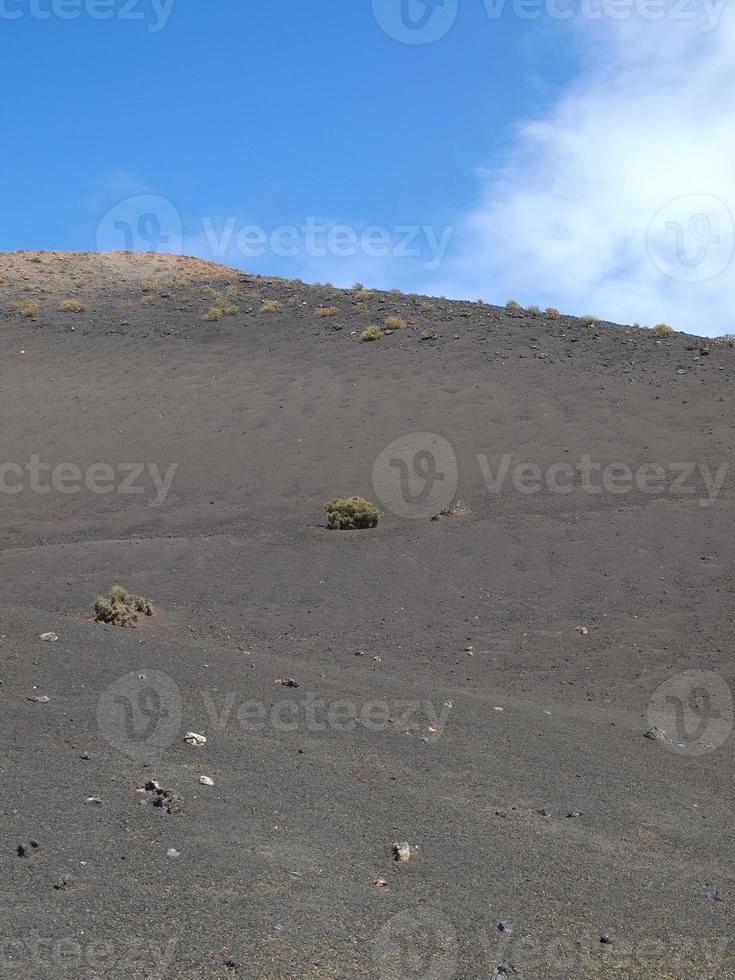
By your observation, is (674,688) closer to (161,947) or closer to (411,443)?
(161,947)

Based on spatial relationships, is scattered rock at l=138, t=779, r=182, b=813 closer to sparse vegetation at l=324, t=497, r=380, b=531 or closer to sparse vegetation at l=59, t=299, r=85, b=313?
sparse vegetation at l=324, t=497, r=380, b=531

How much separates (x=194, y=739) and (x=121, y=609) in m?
4.94

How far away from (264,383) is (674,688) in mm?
18993

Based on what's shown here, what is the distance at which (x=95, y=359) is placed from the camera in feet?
104

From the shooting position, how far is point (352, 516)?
58.4 feet

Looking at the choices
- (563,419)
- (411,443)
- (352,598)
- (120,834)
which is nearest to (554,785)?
(120,834)

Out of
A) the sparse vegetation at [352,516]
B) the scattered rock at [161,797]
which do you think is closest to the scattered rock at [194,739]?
the scattered rock at [161,797]

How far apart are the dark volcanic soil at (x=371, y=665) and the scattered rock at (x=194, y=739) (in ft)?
0.28

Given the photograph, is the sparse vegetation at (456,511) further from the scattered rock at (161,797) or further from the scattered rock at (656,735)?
the scattered rock at (161,797)

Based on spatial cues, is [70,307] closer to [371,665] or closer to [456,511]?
[456,511]

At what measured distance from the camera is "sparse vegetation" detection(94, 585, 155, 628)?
12.4m

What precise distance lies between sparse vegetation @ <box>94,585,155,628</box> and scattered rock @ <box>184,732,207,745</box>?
15.2 ft

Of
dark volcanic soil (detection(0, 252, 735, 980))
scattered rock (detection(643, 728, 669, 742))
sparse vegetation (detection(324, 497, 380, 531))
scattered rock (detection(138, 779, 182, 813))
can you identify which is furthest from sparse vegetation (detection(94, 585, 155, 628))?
scattered rock (detection(643, 728, 669, 742))

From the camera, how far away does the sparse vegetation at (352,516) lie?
1777cm
